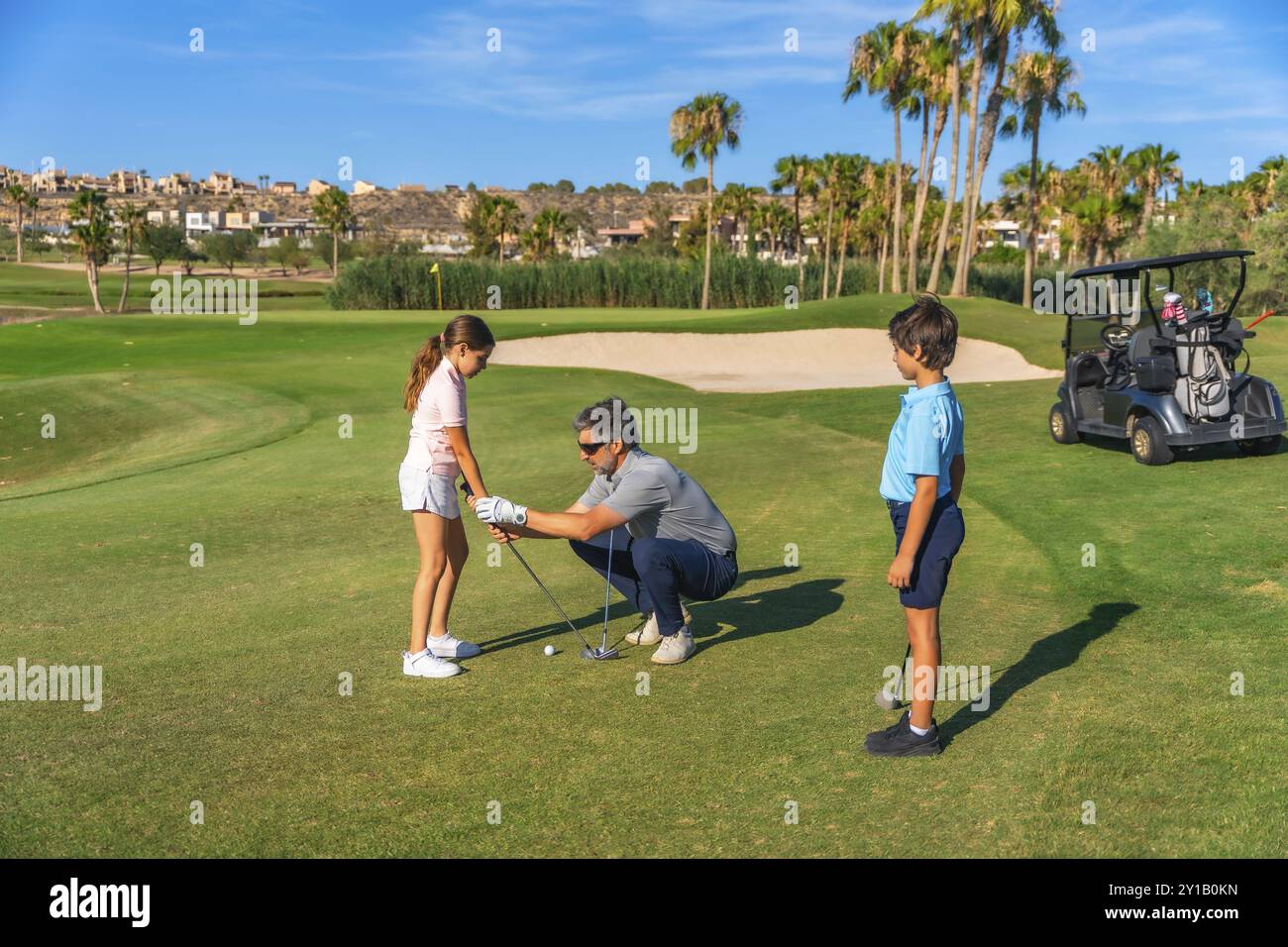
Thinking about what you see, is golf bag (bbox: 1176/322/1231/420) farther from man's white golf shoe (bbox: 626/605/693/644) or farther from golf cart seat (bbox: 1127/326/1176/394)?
man's white golf shoe (bbox: 626/605/693/644)

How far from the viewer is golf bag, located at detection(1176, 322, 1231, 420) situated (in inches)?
531

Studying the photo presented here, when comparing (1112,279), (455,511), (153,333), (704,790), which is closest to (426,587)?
(455,511)

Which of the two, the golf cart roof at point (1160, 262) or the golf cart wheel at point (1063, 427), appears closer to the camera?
the golf cart roof at point (1160, 262)

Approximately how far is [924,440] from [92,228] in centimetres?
9729

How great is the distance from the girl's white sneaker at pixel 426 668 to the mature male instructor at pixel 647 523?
82 cm

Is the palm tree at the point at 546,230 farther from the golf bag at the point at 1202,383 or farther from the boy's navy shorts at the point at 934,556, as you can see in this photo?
the boy's navy shorts at the point at 934,556

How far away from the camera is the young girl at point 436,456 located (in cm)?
673

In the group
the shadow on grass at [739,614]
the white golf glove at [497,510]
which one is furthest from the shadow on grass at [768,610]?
the white golf glove at [497,510]

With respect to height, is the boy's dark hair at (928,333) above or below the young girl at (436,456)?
above

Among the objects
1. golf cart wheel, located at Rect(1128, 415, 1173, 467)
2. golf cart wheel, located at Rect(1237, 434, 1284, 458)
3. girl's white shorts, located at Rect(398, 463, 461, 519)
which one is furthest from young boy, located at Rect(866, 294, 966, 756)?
golf cart wheel, located at Rect(1237, 434, 1284, 458)

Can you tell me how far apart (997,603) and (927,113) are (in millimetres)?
59658

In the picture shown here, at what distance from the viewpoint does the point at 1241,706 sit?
6.06 metres

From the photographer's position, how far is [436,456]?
22.4 feet

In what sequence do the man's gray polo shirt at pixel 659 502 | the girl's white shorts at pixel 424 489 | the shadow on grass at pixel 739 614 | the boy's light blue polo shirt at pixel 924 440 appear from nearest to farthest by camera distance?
the boy's light blue polo shirt at pixel 924 440 < the girl's white shorts at pixel 424 489 < the man's gray polo shirt at pixel 659 502 < the shadow on grass at pixel 739 614
